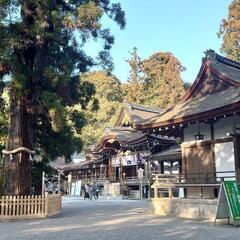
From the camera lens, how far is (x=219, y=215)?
12.9m

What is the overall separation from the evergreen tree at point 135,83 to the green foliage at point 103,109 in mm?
4440

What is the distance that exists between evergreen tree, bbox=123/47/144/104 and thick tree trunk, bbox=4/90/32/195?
181ft

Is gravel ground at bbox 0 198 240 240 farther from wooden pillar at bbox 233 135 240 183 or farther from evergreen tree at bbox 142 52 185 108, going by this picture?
evergreen tree at bbox 142 52 185 108

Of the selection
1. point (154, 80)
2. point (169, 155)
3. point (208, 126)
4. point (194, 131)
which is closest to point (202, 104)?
point (208, 126)

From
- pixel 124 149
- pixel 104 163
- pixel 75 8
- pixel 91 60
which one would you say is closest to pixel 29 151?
pixel 91 60

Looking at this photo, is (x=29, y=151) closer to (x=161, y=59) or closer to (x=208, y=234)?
(x=208, y=234)

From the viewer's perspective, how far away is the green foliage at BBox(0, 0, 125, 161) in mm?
16641

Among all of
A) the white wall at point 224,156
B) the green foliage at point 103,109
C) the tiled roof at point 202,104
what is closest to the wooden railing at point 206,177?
the white wall at point 224,156

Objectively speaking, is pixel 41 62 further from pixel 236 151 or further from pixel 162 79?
pixel 162 79

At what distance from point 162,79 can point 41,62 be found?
2210 inches

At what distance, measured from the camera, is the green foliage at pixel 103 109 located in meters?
73.3

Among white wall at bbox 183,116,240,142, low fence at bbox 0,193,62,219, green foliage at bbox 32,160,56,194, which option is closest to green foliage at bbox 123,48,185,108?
green foliage at bbox 32,160,56,194

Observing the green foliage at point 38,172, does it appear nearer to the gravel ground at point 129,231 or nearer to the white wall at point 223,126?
the gravel ground at point 129,231

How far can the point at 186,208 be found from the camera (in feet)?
52.2
